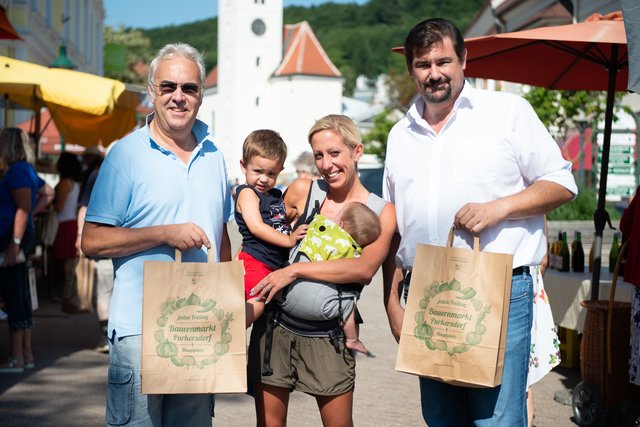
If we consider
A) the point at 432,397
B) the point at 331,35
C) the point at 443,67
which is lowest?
the point at 432,397

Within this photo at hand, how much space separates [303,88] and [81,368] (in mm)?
87308

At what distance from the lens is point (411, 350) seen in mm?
3477

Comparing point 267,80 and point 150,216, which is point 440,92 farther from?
point 267,80

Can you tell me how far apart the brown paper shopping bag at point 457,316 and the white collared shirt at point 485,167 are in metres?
0.19

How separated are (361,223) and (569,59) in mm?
4534

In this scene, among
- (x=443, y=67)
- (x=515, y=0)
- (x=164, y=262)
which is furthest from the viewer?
(x=515, y=0)

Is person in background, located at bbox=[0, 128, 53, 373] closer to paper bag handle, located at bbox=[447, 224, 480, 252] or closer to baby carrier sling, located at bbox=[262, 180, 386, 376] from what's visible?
baby carrier sling, located at bbox=[262, 180, 386, 376]

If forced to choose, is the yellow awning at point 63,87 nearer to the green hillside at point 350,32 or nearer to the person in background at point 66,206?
the person in background at point 66,206

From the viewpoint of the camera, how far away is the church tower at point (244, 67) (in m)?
95.1

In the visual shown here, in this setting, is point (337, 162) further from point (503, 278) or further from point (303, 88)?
point (303, 88)

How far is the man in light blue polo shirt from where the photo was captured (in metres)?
3.44

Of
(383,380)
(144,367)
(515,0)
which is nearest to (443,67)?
(144,367)

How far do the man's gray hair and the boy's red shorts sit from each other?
0.91 meters

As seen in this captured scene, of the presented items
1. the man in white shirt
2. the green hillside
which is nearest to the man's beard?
the man in white shirt
